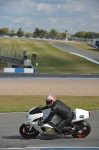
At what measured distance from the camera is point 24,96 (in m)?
20.9

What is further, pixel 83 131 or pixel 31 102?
pixel 31 102

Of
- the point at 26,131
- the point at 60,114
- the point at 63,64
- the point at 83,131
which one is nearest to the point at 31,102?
the point at 26,131

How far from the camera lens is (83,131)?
1070 centimetres

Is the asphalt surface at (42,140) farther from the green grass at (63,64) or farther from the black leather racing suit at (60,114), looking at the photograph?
the green grass at (63,64)

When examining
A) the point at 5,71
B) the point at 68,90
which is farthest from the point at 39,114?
the point at 5,71

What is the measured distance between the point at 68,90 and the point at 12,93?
4203mm

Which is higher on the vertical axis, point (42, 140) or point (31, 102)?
point (42, 140)

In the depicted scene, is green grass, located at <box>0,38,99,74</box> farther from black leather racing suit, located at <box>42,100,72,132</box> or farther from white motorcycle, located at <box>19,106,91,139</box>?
black leather racing suit, located at <box>42,100,72,132</box>

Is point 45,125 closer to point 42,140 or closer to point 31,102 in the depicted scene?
point 42,140

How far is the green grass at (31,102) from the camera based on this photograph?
16578 mm

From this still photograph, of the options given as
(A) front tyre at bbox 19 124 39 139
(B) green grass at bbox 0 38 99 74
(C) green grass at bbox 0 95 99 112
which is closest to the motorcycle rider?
(A) front tyre at bbox 19 124 39 139

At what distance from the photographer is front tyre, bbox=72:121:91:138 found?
419 inches

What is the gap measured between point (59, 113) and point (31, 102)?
8093 mm

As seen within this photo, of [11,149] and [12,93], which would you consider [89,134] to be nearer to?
[11,149]
